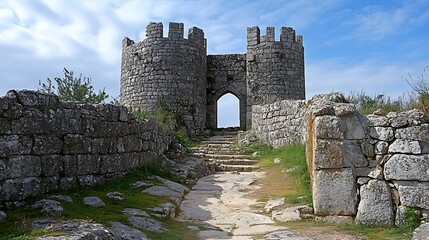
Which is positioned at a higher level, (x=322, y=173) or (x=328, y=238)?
(x=322, y=173)

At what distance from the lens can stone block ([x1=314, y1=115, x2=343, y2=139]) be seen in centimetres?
638

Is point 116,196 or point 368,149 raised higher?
point 368,149

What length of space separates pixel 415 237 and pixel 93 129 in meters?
5.51

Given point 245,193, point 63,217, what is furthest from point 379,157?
point 63,217

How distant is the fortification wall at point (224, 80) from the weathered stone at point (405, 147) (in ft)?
52.3

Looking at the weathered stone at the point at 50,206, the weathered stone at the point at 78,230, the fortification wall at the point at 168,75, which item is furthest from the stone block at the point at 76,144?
the fortification wall at the point at 168,75

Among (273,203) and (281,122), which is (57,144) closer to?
(273,203)

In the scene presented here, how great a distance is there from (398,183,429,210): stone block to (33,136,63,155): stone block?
5.34m

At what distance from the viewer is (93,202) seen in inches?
260

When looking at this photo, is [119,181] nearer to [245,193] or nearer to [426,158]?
[245,193]

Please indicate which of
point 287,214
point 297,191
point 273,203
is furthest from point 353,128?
point 297,191

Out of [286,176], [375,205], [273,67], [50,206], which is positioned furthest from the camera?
[273,67]

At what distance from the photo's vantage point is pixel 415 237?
5012 millimetres

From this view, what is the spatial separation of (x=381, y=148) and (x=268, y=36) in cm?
1590
